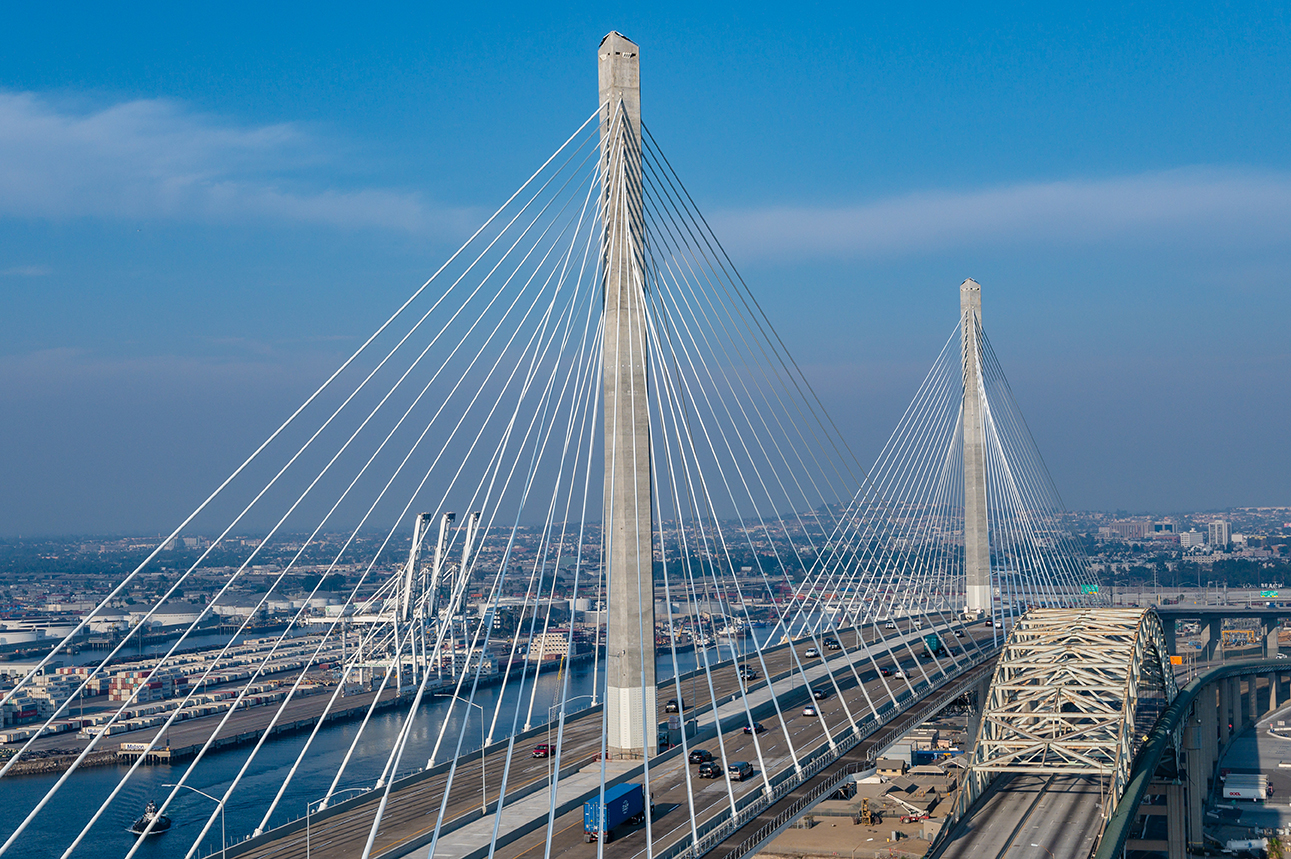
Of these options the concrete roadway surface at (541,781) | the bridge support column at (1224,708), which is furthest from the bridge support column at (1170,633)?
the concrete roadway surface at (541,781)

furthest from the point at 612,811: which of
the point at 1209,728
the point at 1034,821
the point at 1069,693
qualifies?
the point at 1209,728

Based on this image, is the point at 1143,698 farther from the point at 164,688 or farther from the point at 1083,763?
the point at 164,688

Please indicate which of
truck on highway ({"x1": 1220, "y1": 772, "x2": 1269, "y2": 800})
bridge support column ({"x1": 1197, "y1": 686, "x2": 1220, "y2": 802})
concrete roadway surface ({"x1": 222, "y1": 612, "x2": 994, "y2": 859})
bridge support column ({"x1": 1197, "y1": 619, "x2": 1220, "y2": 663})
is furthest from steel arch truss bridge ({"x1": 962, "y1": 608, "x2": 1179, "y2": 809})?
bridge support column ({"x1": 1197, "y1": 619, "x2": 1220, "y2": 663})

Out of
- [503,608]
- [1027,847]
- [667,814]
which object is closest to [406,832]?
[667,814]

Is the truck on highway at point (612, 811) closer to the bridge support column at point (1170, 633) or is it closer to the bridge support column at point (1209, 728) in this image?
the bridge support column at point (1209, 728)

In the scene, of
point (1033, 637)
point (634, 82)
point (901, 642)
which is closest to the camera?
point (634, 82)

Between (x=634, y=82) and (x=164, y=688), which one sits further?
Result: (x=164, y=688)

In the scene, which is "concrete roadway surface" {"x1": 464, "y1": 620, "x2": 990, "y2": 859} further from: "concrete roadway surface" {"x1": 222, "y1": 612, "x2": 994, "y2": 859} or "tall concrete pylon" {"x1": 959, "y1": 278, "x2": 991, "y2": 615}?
"tall concrete pylon" {"x1": 959, "y1": 278, "x2": 991, "y2": 615}
